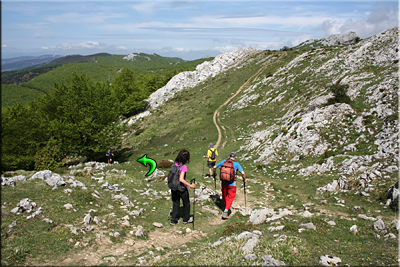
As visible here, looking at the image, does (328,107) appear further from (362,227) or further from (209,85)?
(209,85)

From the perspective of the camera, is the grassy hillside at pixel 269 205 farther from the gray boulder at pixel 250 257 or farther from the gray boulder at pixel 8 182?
the gray boulder at pixel 8 182

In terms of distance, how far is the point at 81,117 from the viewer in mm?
35219

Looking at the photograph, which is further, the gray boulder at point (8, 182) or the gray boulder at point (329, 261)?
the gray boulder at point (8, 182)

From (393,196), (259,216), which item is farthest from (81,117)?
(393,196)

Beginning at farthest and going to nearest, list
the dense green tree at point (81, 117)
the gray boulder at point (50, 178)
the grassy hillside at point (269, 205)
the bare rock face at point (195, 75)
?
the bare rock face at point (195, 75) < the dense green tree at point (81, 117) < the gray boulder at point (50, 178) < the grassy hillside at point (269, 205)

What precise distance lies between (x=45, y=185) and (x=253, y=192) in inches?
538

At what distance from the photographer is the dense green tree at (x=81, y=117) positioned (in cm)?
3288

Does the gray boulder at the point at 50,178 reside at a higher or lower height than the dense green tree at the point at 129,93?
lower

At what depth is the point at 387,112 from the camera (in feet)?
64.2

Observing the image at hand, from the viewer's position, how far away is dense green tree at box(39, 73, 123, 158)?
108ft

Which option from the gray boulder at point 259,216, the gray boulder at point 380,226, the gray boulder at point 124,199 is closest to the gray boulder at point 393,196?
the gray boulder at point 380,226

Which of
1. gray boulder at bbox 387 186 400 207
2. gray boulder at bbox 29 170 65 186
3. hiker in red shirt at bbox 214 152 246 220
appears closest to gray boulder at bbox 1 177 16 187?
gray boulder at bbox 29 170 65 186

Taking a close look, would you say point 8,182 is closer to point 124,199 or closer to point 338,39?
point 124,199

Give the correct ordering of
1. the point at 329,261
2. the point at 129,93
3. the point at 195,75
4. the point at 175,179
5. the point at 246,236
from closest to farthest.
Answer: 1. the point at 329,261
2. the point at 246,236
3. the point at 175,179
4. the point at 129,93
5. the point at 195,75
